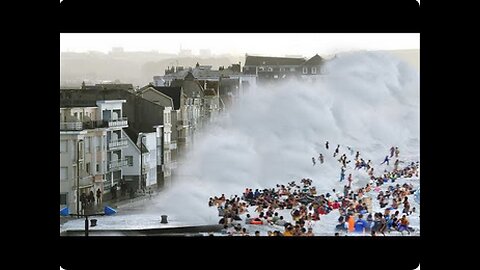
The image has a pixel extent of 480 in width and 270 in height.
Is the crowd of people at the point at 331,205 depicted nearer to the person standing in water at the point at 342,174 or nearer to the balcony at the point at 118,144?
the person standing in water at the point at 342,174

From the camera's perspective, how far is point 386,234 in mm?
9008

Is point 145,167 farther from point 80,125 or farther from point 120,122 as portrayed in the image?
point 80,125

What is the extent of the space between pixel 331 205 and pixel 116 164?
1.98m

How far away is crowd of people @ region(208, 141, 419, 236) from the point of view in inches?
353

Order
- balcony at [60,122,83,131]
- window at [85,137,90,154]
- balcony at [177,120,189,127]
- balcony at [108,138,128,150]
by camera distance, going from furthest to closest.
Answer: balcony at [177,120,189,127], balcony at [108,138,128,150], window at [85,137,90,154], balcony at [60,122,83,131]

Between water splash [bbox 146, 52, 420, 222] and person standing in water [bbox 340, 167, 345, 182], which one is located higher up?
water splash [bbox 146, 52, 420, 222]

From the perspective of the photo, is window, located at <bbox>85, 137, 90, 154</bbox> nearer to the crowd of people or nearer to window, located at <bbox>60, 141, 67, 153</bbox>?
window, located at <bbox>60, 141, 67, 153</bbox>

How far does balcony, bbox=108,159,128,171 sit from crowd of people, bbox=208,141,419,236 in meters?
0.86

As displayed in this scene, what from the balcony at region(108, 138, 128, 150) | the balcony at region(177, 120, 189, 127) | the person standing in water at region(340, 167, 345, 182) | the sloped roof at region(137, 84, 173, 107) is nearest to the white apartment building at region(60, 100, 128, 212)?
the balcony at region(108, 138, 128, 150)

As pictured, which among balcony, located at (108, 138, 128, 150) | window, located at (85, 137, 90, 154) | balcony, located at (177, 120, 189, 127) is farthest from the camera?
balcony, located at (177, 120, 189, 127)

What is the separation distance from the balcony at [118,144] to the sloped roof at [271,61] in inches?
51.5

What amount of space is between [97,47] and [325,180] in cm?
237
